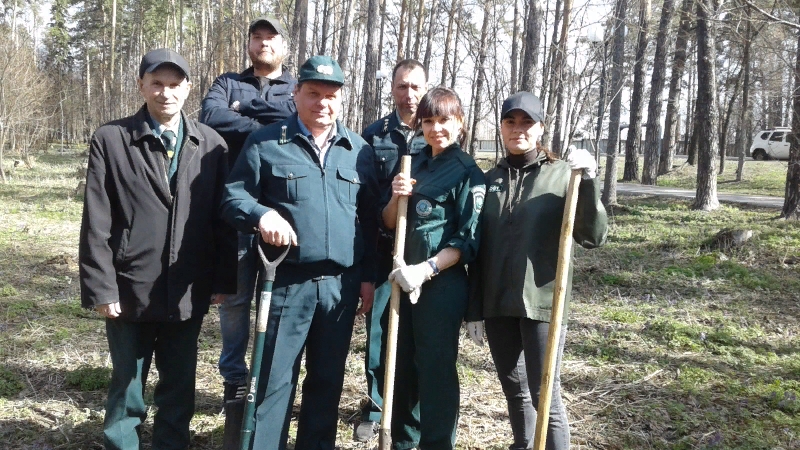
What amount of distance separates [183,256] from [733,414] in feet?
12.2

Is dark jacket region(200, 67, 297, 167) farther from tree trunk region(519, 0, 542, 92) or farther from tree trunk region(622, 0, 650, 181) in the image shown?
tree trunk region(622, 0, 650, 181)

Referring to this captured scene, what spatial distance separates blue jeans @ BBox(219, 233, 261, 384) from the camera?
11.7 ft

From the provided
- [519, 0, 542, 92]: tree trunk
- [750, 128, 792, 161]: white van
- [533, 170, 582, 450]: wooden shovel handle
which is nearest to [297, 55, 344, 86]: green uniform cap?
[533, 170, 582, 450]: wooden shovel handle

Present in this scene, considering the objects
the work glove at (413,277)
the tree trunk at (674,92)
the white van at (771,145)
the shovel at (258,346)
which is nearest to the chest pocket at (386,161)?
the work glove at (413,277)

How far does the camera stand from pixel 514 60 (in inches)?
793

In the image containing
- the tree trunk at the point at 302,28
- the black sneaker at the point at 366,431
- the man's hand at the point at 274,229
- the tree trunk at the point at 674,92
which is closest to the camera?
the man's hand at the point at 274,229

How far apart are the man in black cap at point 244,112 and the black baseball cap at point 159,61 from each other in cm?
58

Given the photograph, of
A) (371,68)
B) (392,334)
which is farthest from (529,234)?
(371,68)

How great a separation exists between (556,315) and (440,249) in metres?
0.64

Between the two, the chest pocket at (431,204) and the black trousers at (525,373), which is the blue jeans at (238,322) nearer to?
the chest pocket at (431,204)

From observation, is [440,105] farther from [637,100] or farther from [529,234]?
[637,100]

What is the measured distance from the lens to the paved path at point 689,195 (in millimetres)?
13805

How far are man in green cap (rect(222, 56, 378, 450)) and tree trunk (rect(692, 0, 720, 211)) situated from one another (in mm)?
10866

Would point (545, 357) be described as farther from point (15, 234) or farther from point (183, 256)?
point (15, 234)
